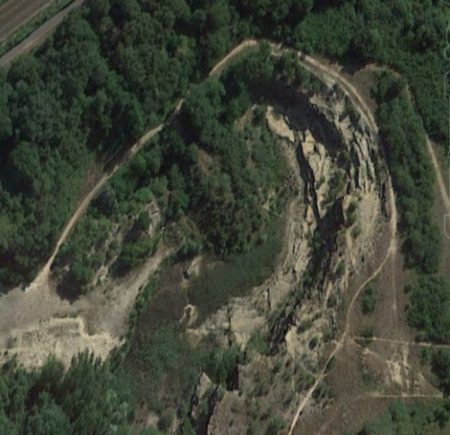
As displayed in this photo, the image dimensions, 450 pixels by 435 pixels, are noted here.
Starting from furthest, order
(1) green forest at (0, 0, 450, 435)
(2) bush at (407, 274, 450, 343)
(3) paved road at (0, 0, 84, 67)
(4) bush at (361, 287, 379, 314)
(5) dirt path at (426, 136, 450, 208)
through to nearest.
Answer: (5) dirt path at (426, 136, 450, 208)
(4) bush at (361, 287, 379, 314)
(2) bush at (407, 274, 450, 343)
(3) paved road at (0, 0, 84, 67)
(1) green forest at (0, 0, 450, 435)

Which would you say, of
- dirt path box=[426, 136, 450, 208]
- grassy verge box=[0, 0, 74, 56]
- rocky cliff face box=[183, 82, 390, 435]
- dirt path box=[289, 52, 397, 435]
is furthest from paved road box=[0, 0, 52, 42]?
dirt path box=[426, 136, 450, 208]

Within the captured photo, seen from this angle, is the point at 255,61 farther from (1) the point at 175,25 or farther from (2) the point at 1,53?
(2) the point at 1,53

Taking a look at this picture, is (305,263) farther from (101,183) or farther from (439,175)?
(101,183)

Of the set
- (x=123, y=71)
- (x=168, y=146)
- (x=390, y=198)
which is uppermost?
(x=123, y=71)

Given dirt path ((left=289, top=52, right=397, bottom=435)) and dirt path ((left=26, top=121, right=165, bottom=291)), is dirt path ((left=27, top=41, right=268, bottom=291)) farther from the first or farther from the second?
dirt path ((left=289, top=52, right=397, bottom=435))

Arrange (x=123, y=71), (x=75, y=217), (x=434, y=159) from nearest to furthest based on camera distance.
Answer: (x=123, y=71) → (x=75, y=217) → (x=434, y=159)

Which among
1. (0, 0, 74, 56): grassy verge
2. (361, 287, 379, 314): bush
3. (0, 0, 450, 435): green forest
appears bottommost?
(361, 287, 379, 314): bush

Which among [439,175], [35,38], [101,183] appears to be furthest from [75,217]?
[439,175]
